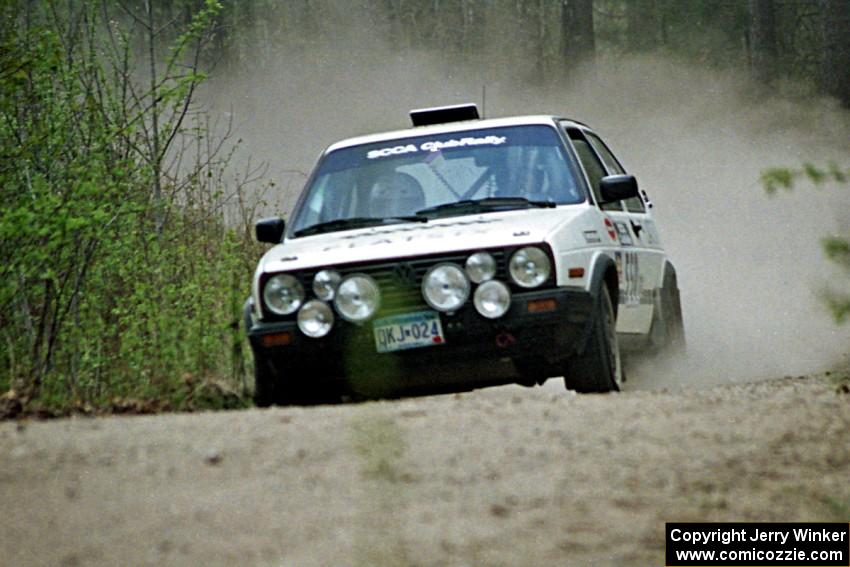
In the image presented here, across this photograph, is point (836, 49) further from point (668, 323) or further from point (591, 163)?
point (591, 163)

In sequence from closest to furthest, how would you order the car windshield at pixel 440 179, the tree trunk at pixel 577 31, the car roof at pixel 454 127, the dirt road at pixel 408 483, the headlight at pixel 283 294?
the dirt road at pixel 408 483 → the headlight at pixel 283 294 → the car windshield at pixel 440 179 → the car roof at pixel 454 127 → the tree trunk at pixel 577 31

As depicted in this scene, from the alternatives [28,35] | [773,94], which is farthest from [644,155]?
[28,35]

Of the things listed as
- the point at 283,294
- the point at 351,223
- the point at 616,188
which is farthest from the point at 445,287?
the point at 616,188

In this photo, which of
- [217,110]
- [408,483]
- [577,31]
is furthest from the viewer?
[217,110]

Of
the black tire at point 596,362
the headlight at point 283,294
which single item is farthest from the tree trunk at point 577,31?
the headlight at point 283,294

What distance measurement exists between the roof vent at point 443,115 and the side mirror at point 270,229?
141 centimetres

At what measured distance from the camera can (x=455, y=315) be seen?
8.36 metres

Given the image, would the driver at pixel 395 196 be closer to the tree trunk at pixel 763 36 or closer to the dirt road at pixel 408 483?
the dirt road at pixel 408 483

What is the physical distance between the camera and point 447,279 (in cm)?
838

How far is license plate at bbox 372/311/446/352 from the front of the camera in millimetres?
8375

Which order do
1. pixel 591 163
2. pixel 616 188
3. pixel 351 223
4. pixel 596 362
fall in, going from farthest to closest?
pixel 591 163, pixel 616 188, pixel 351 223, pixel 596 362

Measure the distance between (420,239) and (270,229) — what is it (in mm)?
1440

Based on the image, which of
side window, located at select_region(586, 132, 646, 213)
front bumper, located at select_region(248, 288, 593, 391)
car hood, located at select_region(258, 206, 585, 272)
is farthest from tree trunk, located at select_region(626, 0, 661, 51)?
front bumper, located at select_region(248, 288, 593, 391)

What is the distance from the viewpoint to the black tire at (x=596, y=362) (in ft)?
28.5
